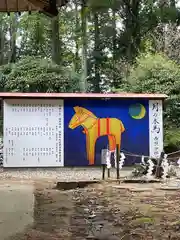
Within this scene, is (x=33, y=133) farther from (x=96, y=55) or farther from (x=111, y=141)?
(x=96, y=55)

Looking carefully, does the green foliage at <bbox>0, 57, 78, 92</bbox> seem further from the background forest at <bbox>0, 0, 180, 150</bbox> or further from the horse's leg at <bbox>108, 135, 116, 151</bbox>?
the horse's leg at <bbox>108, 135, 116, 151</bbox>

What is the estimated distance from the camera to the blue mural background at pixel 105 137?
13320 millimetres

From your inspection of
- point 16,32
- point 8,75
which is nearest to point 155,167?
point 8,75

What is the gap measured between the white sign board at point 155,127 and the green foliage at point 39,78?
6.09m

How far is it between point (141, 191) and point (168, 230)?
133 inches

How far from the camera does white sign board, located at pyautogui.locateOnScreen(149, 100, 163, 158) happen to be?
44.2 feet

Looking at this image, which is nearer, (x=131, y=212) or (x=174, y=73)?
(x=131, y=212)

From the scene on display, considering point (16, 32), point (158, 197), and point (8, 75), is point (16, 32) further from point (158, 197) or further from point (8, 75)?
point (158, 197)

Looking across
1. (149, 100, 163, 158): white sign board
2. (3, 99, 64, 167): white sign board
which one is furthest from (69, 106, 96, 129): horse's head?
(149, 100, 163, 158): white sign board

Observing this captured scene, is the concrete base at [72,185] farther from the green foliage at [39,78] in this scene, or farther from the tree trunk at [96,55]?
the tree trunk at [96,55]

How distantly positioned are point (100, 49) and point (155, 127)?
40.4 feet

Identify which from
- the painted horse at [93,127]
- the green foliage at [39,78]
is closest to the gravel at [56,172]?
the painted horse at [93,127]

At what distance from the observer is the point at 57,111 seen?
13305 millimetres

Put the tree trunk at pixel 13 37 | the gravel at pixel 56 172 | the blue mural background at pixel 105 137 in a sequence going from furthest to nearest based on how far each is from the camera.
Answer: the tree trunk at pixel 13 37
the blue mural background at pixel 105 137
the gravel at pixel 56 172
